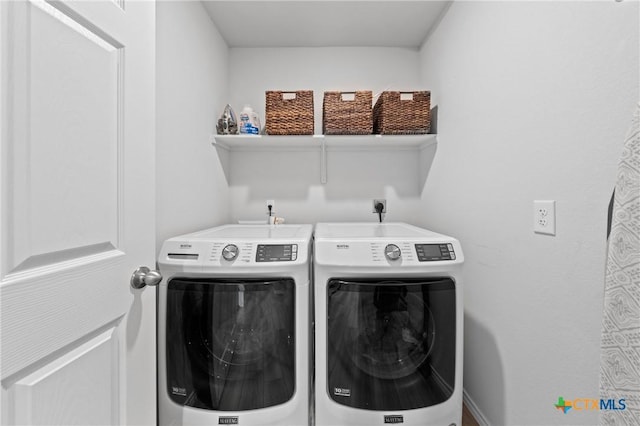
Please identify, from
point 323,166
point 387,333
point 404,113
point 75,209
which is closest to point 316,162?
point 323,166

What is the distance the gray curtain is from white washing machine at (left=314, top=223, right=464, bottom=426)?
0.67m

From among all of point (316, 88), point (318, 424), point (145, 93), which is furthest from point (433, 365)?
point (316, 88)

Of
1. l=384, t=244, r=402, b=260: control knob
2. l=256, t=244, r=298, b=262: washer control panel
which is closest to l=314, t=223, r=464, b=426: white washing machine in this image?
l=384, t=244, r=402, b=260: control knob

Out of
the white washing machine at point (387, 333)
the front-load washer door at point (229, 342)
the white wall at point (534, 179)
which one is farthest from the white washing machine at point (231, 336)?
the white wall at point (534, 179)

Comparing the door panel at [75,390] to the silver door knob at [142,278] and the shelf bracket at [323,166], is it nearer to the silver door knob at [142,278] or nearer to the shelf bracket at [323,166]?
the silver door knob at [142,278]

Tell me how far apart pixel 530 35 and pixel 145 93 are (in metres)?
1.36

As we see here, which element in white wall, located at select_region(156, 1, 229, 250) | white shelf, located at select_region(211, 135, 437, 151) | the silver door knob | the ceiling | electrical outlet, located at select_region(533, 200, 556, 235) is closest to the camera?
the silver door knob

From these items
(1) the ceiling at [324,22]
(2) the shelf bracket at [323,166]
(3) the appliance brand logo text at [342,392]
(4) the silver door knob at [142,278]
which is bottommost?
(3) the appliance brand logo text at [342,392]

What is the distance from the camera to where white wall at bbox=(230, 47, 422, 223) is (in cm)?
220

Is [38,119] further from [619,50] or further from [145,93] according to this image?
[619,50]

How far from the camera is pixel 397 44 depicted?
218 centimetres

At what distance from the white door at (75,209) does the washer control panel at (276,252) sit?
17.2 inches

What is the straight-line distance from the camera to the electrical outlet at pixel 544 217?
101 centimetres

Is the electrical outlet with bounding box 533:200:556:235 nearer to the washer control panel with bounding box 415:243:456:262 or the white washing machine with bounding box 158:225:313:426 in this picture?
the washer control panel with bounding box 415:243:456:262
